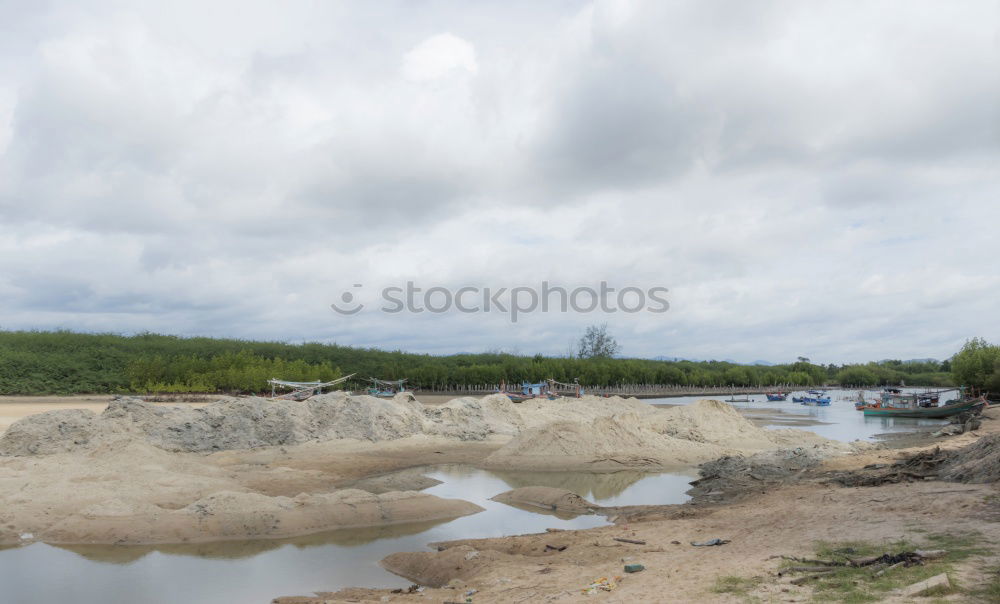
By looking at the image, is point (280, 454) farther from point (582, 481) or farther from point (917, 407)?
point (917, 407)

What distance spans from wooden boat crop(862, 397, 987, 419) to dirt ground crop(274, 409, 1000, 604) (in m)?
44.1

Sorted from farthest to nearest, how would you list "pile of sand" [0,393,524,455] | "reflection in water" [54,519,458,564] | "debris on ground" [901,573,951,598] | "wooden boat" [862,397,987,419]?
"wooden boat" [862,397,987,419] < "pile of sand" [0,393,524,455] < "reflection in water" [54,519,458,564] < "debris on ground" [901,573,951,598]

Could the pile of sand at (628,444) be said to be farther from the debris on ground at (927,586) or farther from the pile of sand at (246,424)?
the debris on ground at (927,586)

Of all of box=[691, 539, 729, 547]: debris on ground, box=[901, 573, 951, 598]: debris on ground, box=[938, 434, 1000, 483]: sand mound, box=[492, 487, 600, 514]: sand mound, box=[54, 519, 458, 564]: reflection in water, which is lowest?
box=[54, 519, 458, 564]: reflection in water

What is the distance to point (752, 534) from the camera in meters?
10.9

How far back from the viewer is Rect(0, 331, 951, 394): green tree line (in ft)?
171

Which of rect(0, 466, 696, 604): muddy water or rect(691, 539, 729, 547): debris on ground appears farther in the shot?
rect(691, 539, 729, 547): debris on ground

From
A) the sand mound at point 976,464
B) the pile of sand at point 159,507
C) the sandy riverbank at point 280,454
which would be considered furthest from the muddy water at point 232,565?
the sand mound at point 976,464

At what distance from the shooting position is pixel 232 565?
11781 mm

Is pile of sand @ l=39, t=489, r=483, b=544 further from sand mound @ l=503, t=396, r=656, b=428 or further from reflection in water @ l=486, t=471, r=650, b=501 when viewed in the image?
sand mound @ l=503, t=396, r=656, b=428

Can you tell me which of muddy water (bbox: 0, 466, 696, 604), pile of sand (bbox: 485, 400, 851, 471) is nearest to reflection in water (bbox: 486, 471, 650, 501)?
pile of sand (bbox: 485, 400, 851, 471)

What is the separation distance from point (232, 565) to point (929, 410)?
5679cm

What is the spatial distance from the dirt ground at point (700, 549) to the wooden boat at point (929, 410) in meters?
44.1

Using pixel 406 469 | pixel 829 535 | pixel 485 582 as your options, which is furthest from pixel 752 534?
pixel 406 469
